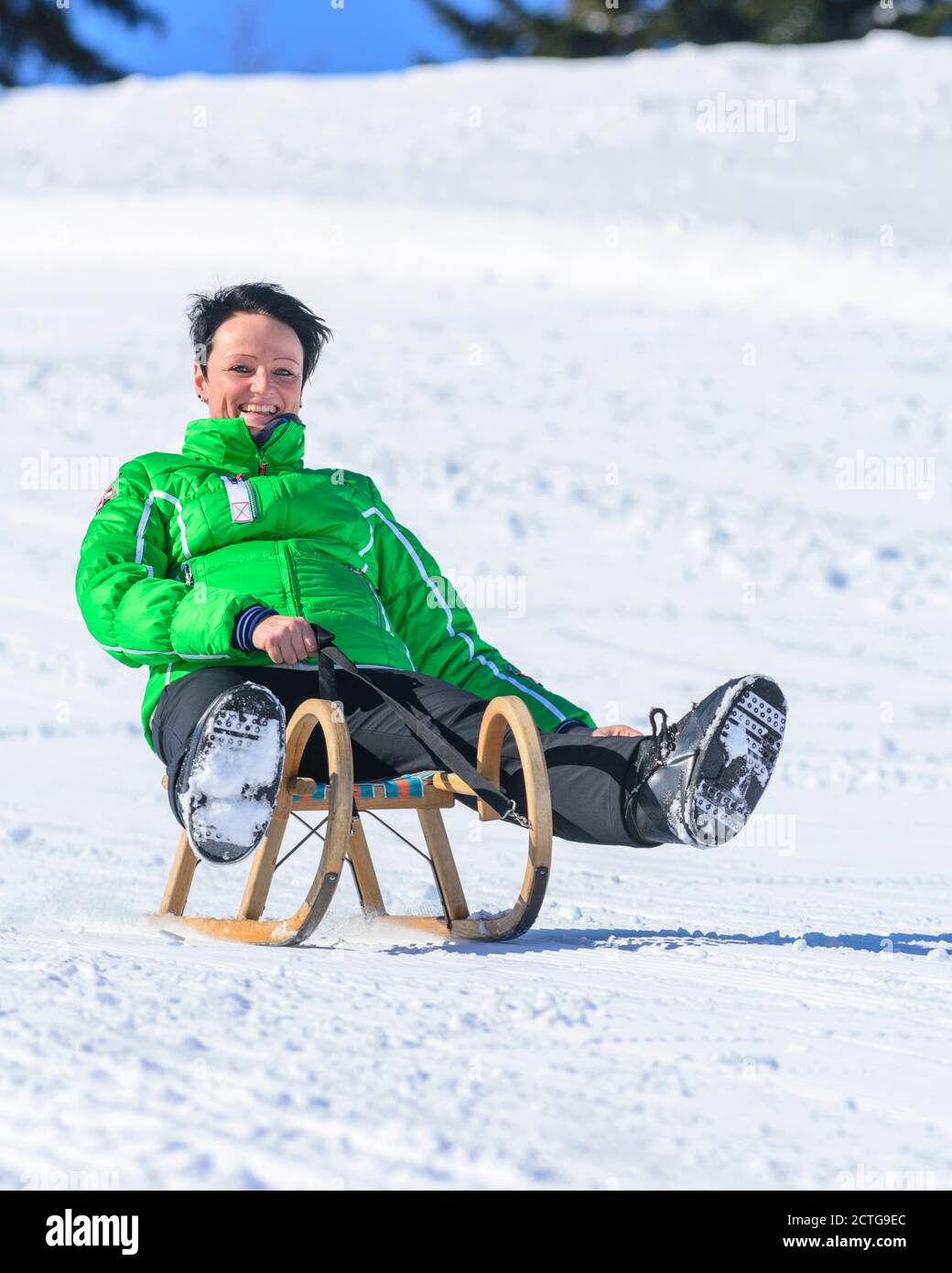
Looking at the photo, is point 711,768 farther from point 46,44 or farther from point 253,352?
point 46,44

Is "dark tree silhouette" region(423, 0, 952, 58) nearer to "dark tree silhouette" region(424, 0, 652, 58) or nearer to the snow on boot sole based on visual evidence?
"dark tree silhouette" region(424, 0, 652, 58)

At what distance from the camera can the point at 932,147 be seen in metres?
16.8

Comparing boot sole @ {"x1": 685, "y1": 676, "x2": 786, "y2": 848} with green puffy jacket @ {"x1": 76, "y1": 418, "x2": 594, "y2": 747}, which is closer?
boot sole @ {"x1": 685, "y1": 676, "x2": 786, "y2": 848}

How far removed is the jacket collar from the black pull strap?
0.47 metres

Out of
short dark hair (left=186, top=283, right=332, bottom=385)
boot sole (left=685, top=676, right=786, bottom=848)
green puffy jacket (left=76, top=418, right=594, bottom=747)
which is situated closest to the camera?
boot sole (left=685, top=676, right=786, bottom=848)

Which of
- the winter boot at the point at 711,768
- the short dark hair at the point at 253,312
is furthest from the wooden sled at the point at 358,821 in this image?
the short dark hair at the point at 253,312

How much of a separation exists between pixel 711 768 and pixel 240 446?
1.32 metres

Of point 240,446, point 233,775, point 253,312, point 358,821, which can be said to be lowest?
point 358,821

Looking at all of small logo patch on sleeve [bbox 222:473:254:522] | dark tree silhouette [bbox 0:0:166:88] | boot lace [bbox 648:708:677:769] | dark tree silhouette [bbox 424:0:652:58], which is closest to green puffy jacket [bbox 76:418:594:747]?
small logo patch on sleeve [bbox 222:473:254:522]

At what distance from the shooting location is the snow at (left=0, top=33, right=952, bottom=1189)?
190 cm

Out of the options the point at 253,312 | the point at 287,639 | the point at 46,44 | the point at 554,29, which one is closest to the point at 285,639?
the point at 287,639

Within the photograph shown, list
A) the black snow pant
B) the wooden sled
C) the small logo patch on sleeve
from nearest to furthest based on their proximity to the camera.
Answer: the wooden sled < the black snow pant < the small logo patch on sleeve

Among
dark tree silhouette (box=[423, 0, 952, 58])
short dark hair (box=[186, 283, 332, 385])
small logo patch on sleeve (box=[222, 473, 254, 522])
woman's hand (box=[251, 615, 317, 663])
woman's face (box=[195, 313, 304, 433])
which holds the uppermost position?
dark tree silhouette (box=[423, 0, 952, 58])

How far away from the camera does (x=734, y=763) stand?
2.75 metres
